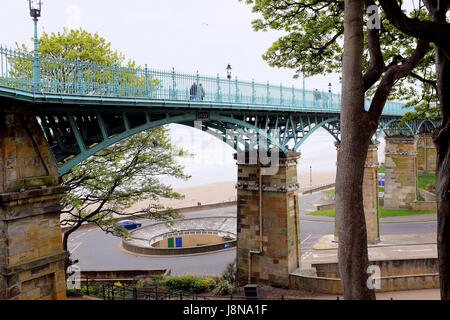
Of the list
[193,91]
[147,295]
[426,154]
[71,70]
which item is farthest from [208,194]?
[71,70]

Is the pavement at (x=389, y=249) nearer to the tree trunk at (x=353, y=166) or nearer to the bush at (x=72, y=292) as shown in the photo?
the bush at (x=72, y=292)

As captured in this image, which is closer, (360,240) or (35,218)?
(360,240)

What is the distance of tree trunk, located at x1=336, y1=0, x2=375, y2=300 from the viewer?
6.07 meters

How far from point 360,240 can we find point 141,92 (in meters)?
8.62

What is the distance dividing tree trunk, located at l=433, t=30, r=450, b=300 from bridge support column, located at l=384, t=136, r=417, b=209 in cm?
3353

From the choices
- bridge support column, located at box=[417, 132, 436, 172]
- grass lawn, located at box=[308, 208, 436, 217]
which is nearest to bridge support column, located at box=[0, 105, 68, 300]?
grass lawn, located at box=[308, 208, 436, 217]

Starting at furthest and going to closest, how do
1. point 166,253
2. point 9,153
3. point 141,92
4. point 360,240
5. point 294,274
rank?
point 166,253 < point 294,274 < point 141,92 < point 9,153 < point 360,240

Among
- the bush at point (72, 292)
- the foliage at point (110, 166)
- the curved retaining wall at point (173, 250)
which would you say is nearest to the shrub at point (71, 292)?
the bush at point (72, 292)

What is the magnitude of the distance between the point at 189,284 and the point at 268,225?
4.96 meters

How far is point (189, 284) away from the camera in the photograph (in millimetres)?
18078

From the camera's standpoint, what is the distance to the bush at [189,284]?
58.6ft
